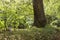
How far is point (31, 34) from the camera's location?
775cm

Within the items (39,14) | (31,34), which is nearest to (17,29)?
(31,34)

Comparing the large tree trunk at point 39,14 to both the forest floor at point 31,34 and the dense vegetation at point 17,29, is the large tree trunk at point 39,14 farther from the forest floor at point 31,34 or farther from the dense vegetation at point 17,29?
the forest floor at point 31,34

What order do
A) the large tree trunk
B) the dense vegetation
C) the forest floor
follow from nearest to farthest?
the forest floor, the dense vegetation, the large tree trunk

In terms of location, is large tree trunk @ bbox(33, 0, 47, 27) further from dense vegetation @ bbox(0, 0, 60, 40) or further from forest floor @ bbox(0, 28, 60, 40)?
forest floor @ bbox(0, 28, 60, 40)

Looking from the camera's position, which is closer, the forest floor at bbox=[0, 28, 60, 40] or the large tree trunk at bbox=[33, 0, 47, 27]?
the forest floor at bbox=[0, 28, 60, 40]

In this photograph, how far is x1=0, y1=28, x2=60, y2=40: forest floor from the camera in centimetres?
718

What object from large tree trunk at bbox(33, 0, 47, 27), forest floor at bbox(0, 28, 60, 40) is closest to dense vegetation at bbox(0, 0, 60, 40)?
forest floor at bbox(0, 28, 60, 40)

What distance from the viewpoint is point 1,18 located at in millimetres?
8266

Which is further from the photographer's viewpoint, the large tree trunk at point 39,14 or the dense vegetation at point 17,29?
the large tree trunk at point 39,14

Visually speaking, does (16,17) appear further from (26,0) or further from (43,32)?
(26,0)

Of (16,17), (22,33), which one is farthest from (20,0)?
(22,33)

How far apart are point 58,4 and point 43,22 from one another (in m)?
2.81

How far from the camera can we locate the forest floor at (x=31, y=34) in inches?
283

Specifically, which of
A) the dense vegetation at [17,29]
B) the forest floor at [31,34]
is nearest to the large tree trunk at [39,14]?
the dense vegetation at [17,29]
